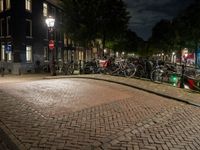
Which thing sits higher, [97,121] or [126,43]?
[126,43]

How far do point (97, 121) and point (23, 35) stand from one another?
27332 mm

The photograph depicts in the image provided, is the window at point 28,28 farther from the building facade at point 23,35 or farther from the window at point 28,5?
the window at point 28,5

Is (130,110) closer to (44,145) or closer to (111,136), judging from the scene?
(111,136)

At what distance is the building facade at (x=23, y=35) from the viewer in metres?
32.6

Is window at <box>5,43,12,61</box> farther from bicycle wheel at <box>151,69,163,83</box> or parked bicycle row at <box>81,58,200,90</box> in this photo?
bicycle wheel at <box>151,69,163,83</box>

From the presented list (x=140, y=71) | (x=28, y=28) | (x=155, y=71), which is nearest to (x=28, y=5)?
(x=28, y=28)

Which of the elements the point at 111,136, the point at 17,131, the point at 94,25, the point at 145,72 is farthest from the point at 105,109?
the point at 94,25

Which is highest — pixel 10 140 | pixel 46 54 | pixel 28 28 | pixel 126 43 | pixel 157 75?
pixel 126 43

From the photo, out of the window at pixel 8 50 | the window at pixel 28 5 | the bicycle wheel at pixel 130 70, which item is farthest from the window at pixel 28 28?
the bicycle wheel at pixel 130 70

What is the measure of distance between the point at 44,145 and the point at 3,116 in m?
2.58

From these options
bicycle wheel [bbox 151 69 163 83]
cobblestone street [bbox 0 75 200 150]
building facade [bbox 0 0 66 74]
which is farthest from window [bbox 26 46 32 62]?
cobblestone street [bbox 0 75 200 150]

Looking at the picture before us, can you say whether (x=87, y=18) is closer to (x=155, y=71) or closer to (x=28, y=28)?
(x=28, y=28)

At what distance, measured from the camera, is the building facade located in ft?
107

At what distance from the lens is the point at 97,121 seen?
7566 millimetres
